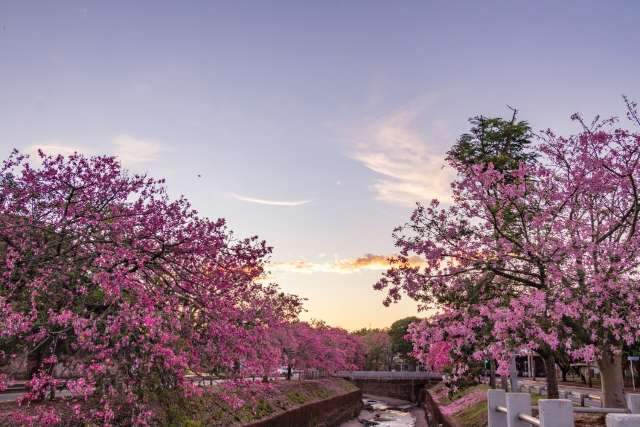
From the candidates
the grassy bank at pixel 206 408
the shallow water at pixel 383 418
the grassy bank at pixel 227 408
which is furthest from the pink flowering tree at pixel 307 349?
the grassy bank at pixel 206 408

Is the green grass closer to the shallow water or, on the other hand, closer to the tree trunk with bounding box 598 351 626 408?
the tree trunk with bounding box 598 351 626 408

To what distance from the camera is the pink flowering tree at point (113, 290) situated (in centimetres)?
1073

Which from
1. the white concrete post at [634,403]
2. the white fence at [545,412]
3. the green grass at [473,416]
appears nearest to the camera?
the white fence at [545,412]

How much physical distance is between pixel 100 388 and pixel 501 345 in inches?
370

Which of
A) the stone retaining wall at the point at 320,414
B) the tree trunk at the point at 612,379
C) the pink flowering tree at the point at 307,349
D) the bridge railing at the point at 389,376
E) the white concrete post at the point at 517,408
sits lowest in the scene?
the stone retaining wall at the point at 320,414

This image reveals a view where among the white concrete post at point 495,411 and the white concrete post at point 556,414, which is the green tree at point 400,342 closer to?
the white concrete post at point 495,411

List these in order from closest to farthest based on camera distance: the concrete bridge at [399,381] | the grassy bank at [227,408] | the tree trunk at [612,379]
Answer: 1. the tree trunk at [612,379]
2. the grassy bank at [227,408]
3. the concrete bridge at [399,381]

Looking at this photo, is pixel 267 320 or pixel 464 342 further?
pixel 267 320

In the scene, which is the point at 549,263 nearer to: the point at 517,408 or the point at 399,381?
the point at 517,408

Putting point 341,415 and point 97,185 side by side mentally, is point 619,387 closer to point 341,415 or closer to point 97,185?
point 97,185

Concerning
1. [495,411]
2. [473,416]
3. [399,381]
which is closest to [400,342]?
[399,381]

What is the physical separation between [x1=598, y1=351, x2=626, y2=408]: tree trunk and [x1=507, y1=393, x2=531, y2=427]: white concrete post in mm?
7201

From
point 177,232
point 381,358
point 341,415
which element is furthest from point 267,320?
point 381,358

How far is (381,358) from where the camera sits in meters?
140
